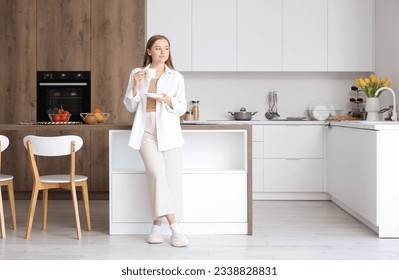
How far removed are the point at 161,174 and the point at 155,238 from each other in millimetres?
449

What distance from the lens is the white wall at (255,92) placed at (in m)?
6.80

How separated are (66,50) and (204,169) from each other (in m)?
2.60

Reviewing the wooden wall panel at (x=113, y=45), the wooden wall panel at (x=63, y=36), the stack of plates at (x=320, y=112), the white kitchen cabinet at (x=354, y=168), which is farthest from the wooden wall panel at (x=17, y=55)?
the white kitchen cabinet at (x=354, y=168)

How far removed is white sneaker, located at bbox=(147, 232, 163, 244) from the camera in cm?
405

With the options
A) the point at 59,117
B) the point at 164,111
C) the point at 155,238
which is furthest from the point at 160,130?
the point at 59,117

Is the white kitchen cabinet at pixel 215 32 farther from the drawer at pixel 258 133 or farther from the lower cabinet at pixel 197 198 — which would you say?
the lower cabinet at pixel 197 198

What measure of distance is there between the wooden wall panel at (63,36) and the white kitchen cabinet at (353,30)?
268 cm

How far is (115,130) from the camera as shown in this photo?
434 centimetres

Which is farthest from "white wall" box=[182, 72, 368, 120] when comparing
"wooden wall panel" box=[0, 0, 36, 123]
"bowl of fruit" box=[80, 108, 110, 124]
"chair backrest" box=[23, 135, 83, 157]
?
"chair backrest" box=[23, 135, 83, 157]

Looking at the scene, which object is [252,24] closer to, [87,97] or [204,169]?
[87,97]

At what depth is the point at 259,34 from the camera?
6.44 meters

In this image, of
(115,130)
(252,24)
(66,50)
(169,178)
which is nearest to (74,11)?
(66,50)

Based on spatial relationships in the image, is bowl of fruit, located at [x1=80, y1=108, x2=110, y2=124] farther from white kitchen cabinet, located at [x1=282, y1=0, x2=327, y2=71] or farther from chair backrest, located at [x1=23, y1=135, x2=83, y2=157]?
white kitchen cabinet, located at [x1=282, y1=0, x2=327, y2=71]

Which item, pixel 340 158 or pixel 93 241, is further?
pixel 340 158
